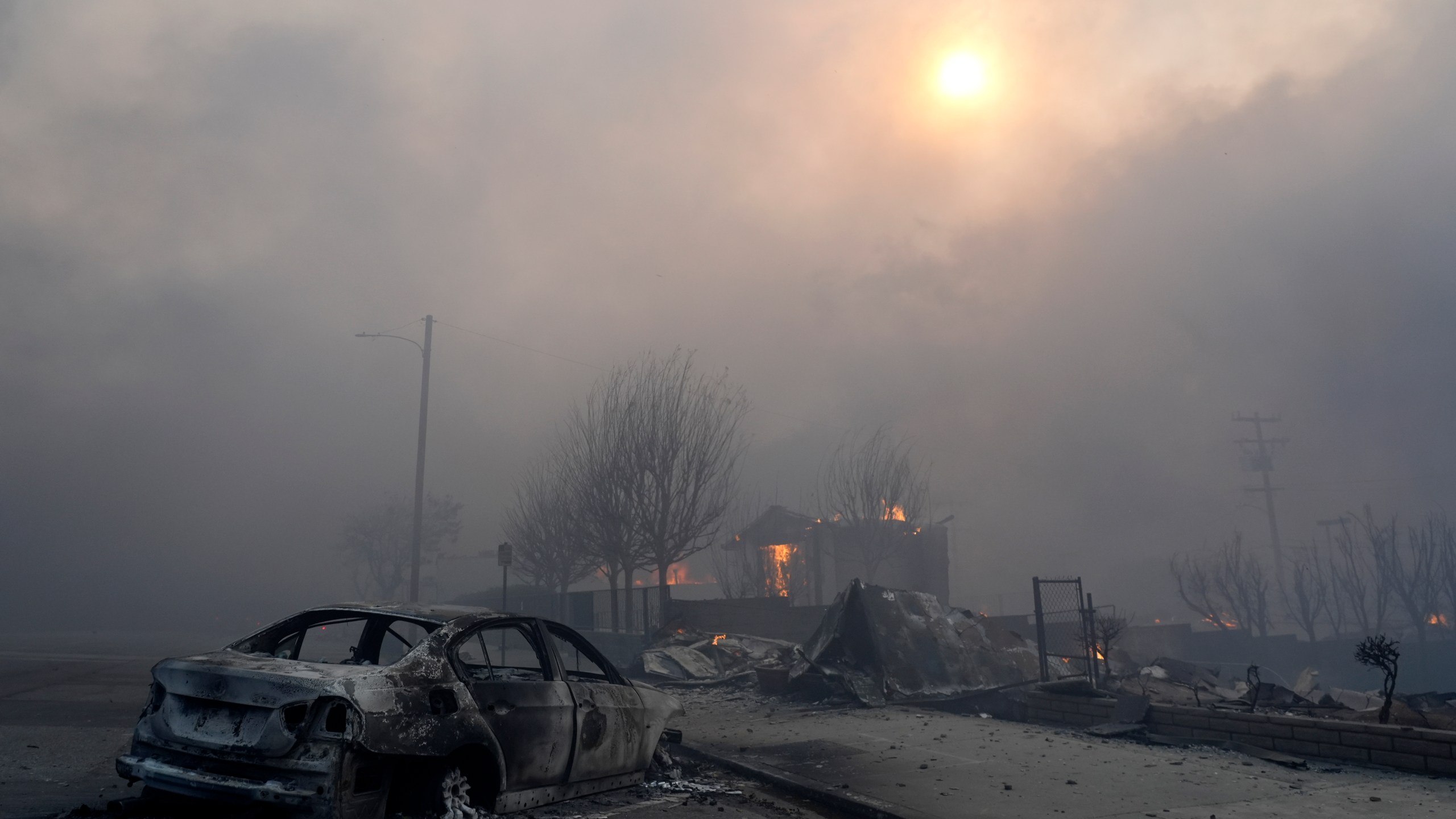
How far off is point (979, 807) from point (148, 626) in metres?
59.8

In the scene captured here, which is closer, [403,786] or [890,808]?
[403,786]

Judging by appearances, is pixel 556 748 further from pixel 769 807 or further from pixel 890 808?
pixel 890 808

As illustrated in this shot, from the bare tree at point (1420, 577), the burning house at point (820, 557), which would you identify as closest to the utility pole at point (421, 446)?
the burning house at point (820, 557)

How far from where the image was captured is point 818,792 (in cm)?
664

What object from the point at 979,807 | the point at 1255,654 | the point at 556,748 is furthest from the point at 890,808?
the point at 1255,654

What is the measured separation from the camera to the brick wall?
7008 millimetres

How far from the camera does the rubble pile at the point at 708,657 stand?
16484mm

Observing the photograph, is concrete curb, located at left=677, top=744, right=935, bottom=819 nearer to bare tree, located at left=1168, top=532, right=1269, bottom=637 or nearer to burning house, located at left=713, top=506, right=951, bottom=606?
burning house, located at left=713, top=506, right=951, bottom=606

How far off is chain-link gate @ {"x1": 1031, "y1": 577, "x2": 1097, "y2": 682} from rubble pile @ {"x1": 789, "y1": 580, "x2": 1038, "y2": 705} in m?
0.58

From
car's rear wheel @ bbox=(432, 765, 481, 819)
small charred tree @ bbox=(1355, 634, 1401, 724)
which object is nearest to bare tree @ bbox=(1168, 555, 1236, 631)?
small charred tree @ bbox=(1355, 634, 1401, 724)

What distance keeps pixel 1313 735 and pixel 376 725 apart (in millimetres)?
7851

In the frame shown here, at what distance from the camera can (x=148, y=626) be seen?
172 ft

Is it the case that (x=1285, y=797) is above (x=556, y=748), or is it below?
below

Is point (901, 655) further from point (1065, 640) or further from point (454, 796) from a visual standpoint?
point (1065, 640)
